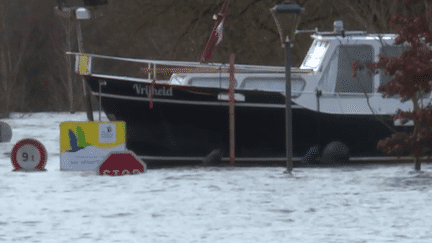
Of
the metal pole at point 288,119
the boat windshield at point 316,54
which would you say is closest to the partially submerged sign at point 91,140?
the metal pole at point 288,119

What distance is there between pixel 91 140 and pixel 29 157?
1084 millimetres

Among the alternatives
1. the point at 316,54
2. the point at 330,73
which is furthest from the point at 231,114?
the point at 316,54

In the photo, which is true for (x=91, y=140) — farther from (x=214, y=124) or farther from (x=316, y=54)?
(x=316, y=54)

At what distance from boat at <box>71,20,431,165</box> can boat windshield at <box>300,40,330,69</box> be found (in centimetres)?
16

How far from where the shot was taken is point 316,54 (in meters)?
17.3

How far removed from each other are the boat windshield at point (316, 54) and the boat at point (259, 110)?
0.16 m

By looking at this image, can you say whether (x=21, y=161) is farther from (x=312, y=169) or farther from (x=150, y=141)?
(x=312, y=169)

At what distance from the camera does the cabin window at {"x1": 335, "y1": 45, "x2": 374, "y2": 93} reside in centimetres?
1661

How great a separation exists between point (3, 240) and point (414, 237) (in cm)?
370

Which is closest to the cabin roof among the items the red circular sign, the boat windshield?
the boat windshield

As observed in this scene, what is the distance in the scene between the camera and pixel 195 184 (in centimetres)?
1341

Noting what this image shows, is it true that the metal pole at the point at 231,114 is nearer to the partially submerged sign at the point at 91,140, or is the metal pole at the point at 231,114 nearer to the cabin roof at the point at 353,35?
the partially submerged sign at the point at 91,140

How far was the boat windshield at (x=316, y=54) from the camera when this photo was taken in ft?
55.5

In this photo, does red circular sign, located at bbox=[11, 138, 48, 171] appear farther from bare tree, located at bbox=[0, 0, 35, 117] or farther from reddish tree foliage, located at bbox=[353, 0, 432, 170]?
bare tree, located at bbox=[0, 0, 35, 117]
